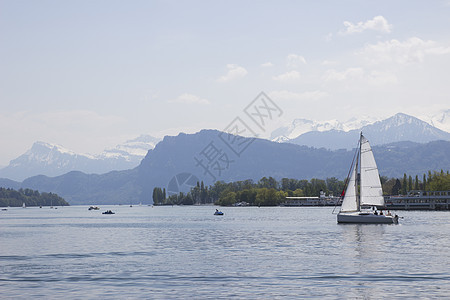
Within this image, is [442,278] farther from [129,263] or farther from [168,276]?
[129,263]

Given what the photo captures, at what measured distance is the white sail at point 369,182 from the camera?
13812 cm

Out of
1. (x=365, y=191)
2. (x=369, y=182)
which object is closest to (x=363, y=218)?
(x=365, y=191)

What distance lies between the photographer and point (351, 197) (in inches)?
5374

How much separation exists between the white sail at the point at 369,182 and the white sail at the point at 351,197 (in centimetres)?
220

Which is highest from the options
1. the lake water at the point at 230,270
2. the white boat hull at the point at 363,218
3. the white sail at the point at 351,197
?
the white sail at the point at 351,197

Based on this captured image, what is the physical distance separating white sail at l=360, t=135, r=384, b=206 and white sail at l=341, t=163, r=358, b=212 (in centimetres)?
220

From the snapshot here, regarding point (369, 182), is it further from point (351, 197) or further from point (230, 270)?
point (230, 270)

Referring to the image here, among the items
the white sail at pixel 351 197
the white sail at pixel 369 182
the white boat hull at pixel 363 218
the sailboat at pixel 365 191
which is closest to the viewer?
the white boat hull at pixel 363 218

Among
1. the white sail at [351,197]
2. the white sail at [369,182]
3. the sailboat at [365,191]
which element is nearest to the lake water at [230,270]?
the white sail at [351,197]

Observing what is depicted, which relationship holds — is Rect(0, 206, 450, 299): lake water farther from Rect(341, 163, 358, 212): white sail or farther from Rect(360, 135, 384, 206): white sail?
Rect(360, 135, 384, 206): white sail

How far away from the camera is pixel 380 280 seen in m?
51.6

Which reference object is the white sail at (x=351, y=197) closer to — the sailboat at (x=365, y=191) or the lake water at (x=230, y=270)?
the sailboat at (x=365, y=191)

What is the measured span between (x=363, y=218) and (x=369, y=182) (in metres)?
9.73

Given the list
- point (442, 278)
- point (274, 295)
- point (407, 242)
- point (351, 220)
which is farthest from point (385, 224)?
point (274, 295)
